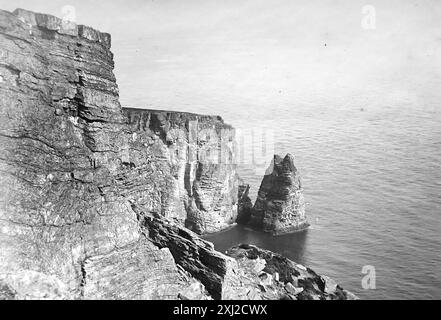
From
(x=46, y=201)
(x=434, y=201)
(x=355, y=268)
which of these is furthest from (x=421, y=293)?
(x=46, y=201)

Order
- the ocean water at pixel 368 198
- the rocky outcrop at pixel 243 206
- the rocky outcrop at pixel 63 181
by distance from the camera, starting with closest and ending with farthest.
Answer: the rocky outcrop at pixel 63 181 → the ocean water at pixel 368 198 → the rocky outcrop at pixel 243 206

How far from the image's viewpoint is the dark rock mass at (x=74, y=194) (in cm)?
1834

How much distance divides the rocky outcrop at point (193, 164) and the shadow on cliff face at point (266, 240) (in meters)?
2.81

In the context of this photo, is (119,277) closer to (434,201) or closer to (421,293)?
(421,293)

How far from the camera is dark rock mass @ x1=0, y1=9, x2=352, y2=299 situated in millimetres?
18344

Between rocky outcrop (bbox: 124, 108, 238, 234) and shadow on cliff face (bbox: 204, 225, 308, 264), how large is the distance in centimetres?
281

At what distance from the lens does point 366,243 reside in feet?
213

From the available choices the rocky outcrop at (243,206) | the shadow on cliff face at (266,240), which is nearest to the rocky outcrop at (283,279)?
the shadow on cliff face at (266,240)

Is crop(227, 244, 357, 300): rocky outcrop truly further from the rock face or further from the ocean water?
the rock face

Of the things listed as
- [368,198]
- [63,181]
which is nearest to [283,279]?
[63,181]

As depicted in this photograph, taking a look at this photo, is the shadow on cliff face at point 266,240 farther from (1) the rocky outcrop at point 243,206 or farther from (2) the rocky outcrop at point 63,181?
(2) the rocky outcrop at point 63,181

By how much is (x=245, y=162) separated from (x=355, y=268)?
55309 mm

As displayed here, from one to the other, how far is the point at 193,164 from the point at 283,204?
17841 mm

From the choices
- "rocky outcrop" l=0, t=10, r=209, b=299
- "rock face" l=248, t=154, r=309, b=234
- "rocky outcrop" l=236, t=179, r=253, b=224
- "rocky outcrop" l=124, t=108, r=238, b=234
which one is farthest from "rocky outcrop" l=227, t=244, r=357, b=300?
"rocky outcrop" l=236, t=179, r=253, b=224
